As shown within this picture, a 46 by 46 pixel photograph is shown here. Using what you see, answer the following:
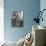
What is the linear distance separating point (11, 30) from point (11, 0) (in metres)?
1.14

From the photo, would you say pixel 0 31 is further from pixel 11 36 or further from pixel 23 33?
pixel 23 33

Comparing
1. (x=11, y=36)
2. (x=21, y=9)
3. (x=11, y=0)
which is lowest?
(x=11, y=36)

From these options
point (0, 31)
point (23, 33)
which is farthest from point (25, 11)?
point (0, 31)

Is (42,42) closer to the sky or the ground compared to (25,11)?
closer to the ground

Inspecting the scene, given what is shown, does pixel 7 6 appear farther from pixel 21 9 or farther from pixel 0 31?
pixel 0 31

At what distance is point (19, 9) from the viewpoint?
202 inches

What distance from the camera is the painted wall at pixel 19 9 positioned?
5078 millimetres

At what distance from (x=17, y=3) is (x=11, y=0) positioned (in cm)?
25

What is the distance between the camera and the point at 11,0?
5055 mm

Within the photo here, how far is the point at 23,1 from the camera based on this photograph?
512 cm

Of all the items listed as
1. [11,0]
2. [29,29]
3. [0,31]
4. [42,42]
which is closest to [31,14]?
[29,29]

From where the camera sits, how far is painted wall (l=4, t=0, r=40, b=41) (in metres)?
5.08

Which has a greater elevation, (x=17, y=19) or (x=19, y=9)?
(x=19, y=9)

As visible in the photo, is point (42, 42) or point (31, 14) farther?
point (31, 14)
